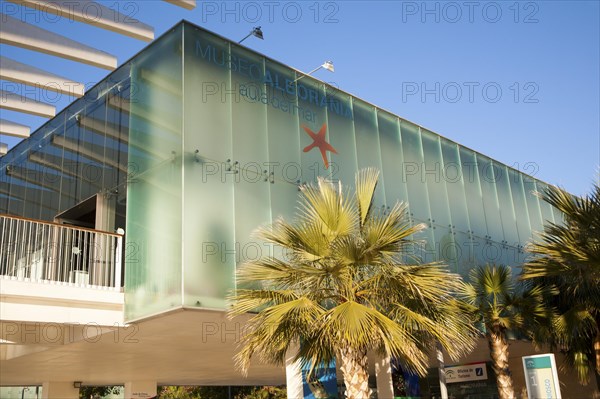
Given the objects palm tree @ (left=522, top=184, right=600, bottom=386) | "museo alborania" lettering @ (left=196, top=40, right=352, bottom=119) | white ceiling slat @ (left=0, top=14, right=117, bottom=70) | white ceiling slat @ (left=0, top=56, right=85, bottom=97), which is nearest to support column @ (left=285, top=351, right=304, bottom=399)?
palm tree @ (left=522, top=184, right=600, bottom=386)

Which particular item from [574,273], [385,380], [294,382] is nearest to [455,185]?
[574,273]

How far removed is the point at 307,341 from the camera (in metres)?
10.1

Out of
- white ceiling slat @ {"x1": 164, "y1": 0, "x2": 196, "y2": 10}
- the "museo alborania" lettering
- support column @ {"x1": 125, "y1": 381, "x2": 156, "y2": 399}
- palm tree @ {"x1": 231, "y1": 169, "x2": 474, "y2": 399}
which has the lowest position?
support column @ {"x1": 125, "y1": 381, "x2": 156, "y2": 399}

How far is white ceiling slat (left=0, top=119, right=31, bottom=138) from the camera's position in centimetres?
1642

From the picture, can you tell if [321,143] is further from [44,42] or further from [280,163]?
[44,42]

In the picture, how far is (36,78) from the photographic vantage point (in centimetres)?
1373

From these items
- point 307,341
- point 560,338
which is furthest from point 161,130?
point 560,338

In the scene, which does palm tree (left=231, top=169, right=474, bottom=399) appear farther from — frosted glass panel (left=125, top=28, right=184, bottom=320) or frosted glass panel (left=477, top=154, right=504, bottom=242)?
frosted glass panel (left=477, top=154, right=504, bottom=242)

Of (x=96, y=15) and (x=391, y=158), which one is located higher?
(x=96, y=15)

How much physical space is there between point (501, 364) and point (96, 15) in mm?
10752

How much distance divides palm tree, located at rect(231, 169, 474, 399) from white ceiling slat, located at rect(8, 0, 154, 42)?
4.57 meters

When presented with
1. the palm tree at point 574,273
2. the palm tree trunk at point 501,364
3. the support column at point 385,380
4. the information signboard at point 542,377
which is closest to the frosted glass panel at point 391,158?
the palm tree at point 574,273

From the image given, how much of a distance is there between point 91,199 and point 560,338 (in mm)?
11106

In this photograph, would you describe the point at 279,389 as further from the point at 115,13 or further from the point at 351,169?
the point at 115,13
